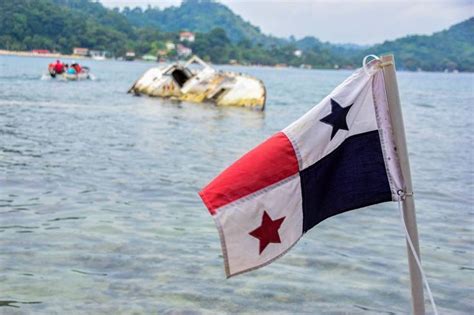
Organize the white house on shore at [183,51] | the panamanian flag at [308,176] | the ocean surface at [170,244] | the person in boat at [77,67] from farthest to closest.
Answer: the white house on shore at [183,51], the person in boat at [77,67], the ocean surface at [170,244], the panamanian flag at [308,176]

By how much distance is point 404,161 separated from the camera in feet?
13.0

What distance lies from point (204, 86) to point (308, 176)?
3530cm

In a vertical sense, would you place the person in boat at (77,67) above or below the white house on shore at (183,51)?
below

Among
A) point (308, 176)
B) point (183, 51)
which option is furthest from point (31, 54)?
point (308, 176)

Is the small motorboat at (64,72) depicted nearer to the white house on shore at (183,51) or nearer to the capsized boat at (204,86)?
the capsized boat at (204,86)

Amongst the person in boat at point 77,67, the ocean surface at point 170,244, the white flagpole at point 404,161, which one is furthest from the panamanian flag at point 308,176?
the person in boat at point 77,67

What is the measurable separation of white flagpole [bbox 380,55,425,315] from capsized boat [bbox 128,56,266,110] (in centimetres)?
3219

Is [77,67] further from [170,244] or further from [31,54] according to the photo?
[31,54]

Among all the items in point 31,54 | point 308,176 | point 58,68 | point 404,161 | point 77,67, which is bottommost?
point 31,54

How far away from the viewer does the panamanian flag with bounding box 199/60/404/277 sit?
3.83 metres

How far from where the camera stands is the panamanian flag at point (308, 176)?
12.6 ft

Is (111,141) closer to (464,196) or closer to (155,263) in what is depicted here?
(464,196)

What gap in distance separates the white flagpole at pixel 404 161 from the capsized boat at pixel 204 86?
1267 inches

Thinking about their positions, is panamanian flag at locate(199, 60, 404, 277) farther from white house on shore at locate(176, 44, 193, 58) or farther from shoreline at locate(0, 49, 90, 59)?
white house on shore at locate(176, 44, 193, 58)
